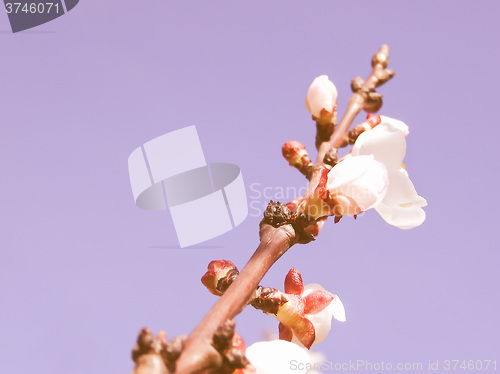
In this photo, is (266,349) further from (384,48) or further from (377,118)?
(384,48)

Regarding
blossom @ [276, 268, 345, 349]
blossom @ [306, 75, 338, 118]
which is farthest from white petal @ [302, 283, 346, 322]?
blossom @ [306, 75, 338, 118]

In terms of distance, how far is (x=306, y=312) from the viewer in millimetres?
1710

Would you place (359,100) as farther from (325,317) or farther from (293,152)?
(325,317)

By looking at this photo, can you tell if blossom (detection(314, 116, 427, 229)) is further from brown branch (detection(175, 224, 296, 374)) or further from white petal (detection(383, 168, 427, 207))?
brown branch (detection(175, 224, 296, 374))

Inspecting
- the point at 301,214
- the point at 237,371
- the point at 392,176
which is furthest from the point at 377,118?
the point at 237,371

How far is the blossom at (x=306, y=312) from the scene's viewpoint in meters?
1.64

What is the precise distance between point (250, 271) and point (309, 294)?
426 mm

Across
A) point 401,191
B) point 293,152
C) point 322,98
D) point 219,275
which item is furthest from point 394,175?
point 219,275

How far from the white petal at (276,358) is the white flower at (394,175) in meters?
0.60

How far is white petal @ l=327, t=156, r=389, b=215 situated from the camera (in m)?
1.54

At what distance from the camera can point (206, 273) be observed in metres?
1.63

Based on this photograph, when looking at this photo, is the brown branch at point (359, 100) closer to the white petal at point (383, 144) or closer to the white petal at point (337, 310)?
the white petal at point (383, 144)

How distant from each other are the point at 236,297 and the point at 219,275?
1.06 feet

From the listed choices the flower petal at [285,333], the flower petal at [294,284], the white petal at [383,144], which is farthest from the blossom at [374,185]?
the flower petal at [285,333]
